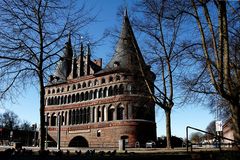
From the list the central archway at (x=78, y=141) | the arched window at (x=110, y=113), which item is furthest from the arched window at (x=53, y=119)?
the arched window at (x=110, y=113)

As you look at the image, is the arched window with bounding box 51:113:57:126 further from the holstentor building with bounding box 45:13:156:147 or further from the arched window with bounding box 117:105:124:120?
the arched window with bounding box 117:105:124:120

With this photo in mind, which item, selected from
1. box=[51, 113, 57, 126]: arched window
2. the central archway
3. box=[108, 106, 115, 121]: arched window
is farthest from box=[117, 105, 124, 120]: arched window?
box=[51, 113, 57, 126]: arched window

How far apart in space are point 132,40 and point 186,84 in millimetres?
12262

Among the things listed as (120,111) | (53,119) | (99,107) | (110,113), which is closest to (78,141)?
(53,119)

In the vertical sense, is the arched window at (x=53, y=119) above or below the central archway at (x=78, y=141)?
above

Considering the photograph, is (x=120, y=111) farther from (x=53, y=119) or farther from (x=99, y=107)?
(x=53, y=119)

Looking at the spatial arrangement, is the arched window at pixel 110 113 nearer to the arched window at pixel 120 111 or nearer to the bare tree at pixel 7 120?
the arched window at pixel 120 111

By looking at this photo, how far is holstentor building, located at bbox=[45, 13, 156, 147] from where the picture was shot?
149 feet

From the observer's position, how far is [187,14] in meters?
13.2

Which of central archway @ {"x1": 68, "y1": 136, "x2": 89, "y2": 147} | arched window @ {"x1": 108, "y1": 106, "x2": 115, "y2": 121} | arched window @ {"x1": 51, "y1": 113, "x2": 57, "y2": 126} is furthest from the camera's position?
arched window @ {"x1": 51, "y1": 113, "x2": 57, "y2": 126}

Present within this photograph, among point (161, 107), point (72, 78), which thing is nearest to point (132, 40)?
point (161, 107)

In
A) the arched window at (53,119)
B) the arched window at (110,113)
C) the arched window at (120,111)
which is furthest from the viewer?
the arched window at (53,119)

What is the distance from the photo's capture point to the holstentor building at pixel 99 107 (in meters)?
45.3

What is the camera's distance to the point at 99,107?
1977 inches
